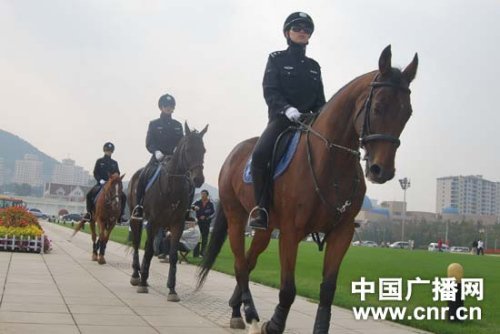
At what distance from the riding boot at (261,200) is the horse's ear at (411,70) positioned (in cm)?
203

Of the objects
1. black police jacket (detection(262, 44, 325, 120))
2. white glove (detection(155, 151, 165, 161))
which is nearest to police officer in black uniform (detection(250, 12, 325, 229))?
black police jacket (detection(262, 44, 325, 120))

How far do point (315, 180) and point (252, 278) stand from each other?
9.95m

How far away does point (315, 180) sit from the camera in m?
6.42

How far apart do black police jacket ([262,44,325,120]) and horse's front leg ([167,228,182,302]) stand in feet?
14.8

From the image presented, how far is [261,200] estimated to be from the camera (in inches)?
282

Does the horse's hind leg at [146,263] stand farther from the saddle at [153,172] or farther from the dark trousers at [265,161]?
the dark trousers at [265,161]

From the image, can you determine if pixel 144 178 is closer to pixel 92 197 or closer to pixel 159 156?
pixel 159 156

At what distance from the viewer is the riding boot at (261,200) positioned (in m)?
7.11

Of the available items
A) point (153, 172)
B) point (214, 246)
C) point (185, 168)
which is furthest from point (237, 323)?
point (153, 172)

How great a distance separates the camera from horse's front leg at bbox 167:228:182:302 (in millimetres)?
10844

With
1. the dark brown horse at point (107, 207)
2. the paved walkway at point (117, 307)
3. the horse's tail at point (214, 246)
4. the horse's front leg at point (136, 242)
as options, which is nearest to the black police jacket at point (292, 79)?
the horse's tail at point (214, 246)

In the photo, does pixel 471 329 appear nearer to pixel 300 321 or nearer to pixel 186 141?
pixel 300 321

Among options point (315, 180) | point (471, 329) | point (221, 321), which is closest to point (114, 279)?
point (221, 321)

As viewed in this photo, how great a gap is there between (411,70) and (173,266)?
6826 millimetres
